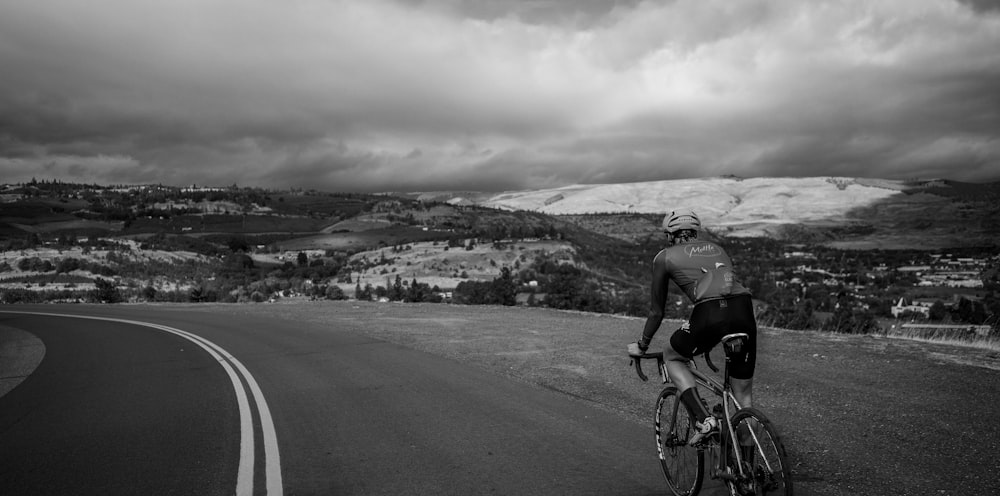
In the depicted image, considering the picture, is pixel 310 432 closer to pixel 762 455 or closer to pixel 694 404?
pixel 694 404

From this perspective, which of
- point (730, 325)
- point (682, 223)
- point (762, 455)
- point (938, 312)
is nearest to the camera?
point (762, 455)

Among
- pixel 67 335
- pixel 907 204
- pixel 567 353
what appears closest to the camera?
pixel 567 353

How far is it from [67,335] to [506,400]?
1737 cm

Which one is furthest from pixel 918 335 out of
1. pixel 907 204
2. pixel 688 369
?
pixel 907 204

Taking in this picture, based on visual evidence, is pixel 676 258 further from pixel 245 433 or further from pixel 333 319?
pixel 333 319

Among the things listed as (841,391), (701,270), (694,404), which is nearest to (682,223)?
(701,270)

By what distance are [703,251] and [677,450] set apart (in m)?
1.85

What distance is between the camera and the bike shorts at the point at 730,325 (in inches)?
188

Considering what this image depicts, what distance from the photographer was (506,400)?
9016mm

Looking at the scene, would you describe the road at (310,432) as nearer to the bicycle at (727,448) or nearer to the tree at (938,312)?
the bicycle at (727,448)

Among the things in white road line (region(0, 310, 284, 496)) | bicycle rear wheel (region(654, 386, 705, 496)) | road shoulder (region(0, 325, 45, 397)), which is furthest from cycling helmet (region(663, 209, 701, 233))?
road shoulder (region(0, 325, 45, 397))

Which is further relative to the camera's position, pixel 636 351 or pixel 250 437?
pixel 250 437

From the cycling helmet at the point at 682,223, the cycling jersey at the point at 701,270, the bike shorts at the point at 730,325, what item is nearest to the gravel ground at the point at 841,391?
the bike shorts at the point at 730,325

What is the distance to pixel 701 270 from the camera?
196 inches
